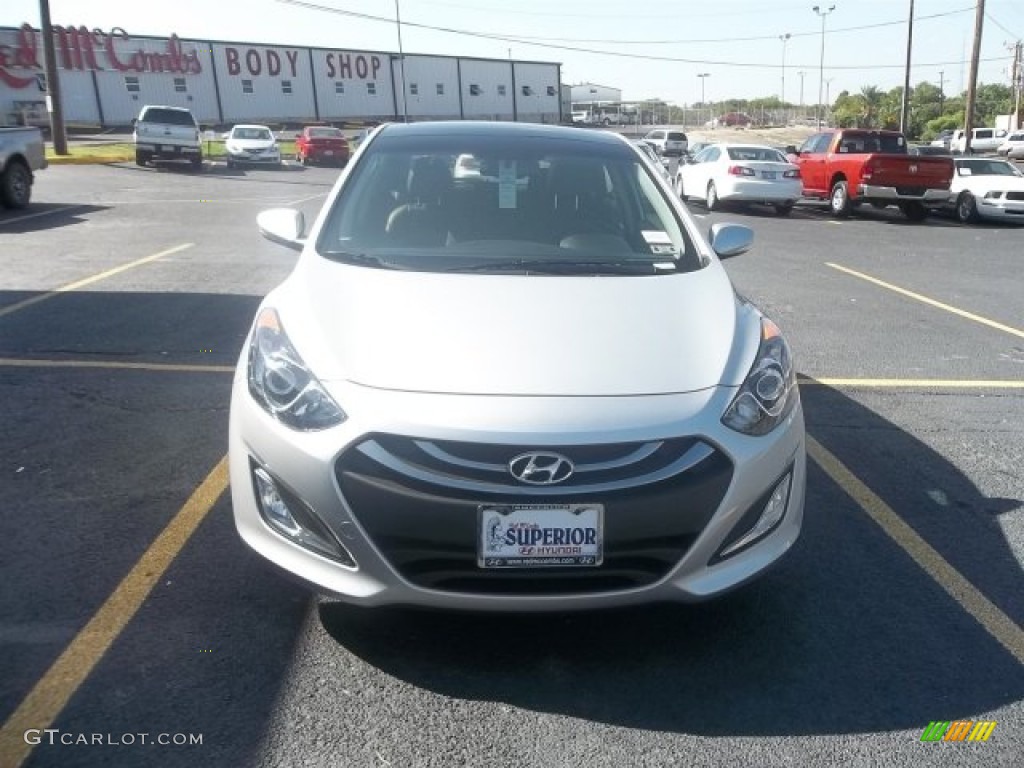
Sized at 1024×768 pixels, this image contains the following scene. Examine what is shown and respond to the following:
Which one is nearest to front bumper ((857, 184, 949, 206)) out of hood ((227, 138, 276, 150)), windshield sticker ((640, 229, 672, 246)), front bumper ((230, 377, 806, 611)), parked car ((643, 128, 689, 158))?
parked car ((643, 128, 689, 158))

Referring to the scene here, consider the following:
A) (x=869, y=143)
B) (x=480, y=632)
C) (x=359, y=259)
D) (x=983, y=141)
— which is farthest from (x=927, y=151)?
(x=480, y=632)

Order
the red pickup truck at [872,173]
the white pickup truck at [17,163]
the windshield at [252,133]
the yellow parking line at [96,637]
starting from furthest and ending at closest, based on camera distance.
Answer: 1. the windshield at [252,133]
2. the red pickup truck at [872,173]
3. the white pickup truck at [17,163]
4. the yellow parking line at [96,637]

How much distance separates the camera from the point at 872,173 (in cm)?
1862

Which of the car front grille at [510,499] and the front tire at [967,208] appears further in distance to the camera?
the front tire at [967,208]

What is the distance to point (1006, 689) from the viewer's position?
2.89m

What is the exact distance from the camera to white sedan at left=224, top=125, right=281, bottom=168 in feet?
104

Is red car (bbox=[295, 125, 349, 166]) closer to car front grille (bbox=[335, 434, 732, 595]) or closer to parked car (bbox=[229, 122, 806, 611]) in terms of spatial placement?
parked car (bbox=[229, 122, 806, 611])

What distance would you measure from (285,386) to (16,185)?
46.8ft

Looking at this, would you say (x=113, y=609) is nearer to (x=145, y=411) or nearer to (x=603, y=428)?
(x=603, y=428)

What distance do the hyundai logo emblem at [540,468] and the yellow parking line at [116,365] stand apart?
400 cm

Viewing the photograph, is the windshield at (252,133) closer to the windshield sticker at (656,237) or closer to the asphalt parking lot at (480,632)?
the asphalt parking lot at (480,632)

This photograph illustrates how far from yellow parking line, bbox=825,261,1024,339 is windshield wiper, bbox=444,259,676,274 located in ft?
18.2

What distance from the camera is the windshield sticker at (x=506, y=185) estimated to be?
4.28 meters

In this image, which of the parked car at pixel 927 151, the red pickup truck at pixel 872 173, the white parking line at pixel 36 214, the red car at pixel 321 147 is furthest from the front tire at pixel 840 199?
the red car at pixel 321 147
